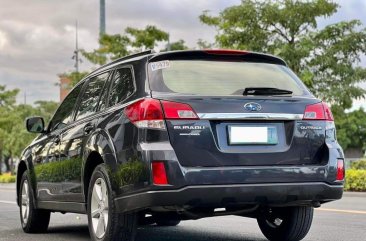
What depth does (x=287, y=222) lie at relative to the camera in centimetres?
650

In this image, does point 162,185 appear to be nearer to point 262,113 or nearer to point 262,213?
point 262,113

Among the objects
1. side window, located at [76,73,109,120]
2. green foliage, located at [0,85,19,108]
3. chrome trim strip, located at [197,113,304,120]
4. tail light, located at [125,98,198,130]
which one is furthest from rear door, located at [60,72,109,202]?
green foliage, located at [0,85,19,108]

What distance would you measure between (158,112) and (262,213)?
1.87 metres

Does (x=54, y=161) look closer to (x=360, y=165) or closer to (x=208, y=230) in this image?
(x=208, y=230)

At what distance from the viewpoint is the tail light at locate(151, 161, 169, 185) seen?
4.96m

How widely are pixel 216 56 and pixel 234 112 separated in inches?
29.2

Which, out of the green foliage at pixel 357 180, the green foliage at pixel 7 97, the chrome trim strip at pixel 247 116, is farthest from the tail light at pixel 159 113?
the green foliage at pixel 7 97

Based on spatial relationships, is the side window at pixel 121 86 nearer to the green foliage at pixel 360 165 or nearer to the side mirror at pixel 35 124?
the side mirror at pixel 35 124

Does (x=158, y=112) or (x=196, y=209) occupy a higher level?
(x=158, y=112)

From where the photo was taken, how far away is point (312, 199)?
5.36 metres

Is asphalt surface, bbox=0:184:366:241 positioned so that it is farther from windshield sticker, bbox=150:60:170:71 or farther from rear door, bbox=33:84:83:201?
windshield sticker, bbox=150:60:170:71

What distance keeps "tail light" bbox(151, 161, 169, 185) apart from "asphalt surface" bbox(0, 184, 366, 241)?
216 centimetres

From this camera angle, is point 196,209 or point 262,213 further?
point 262,213

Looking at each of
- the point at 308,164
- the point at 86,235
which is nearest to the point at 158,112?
the point at 308,164
